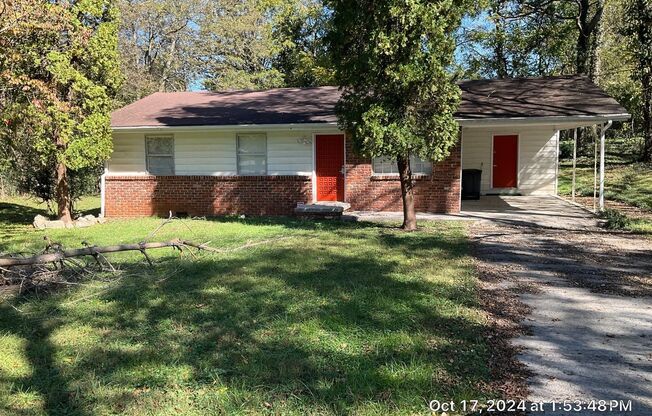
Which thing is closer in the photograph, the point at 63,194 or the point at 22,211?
the point at 63,194

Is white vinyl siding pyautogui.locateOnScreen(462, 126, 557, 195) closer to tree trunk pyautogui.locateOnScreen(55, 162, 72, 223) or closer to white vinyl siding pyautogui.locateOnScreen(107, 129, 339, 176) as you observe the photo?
white vinyl siding pyautogui.locateOnScreen(107, 129, 339, 176)

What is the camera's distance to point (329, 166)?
14578 millimetres

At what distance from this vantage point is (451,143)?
9.95 meters

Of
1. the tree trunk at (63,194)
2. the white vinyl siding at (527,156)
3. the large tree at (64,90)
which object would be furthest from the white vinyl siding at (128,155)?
the white vinyl siding at (527,156)

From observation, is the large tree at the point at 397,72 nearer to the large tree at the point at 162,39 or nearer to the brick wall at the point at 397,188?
the brick wall at the point at 397,188

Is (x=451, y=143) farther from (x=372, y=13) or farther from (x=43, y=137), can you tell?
(x=43, y=137)

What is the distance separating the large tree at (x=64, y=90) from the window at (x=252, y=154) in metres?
3.64

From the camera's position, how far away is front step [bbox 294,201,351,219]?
13102 mm

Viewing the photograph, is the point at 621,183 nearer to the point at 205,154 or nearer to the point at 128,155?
the point at 205,154

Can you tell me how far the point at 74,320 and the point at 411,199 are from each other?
7.40 metres

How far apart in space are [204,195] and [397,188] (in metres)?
Result: 5.73

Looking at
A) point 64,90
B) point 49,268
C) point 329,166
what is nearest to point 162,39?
point 64,90

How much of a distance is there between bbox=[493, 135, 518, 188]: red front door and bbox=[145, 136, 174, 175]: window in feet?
37.3

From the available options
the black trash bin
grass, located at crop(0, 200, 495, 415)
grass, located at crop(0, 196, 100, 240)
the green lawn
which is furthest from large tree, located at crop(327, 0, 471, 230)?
grass, located at crop(0, 196, 100, 240)
